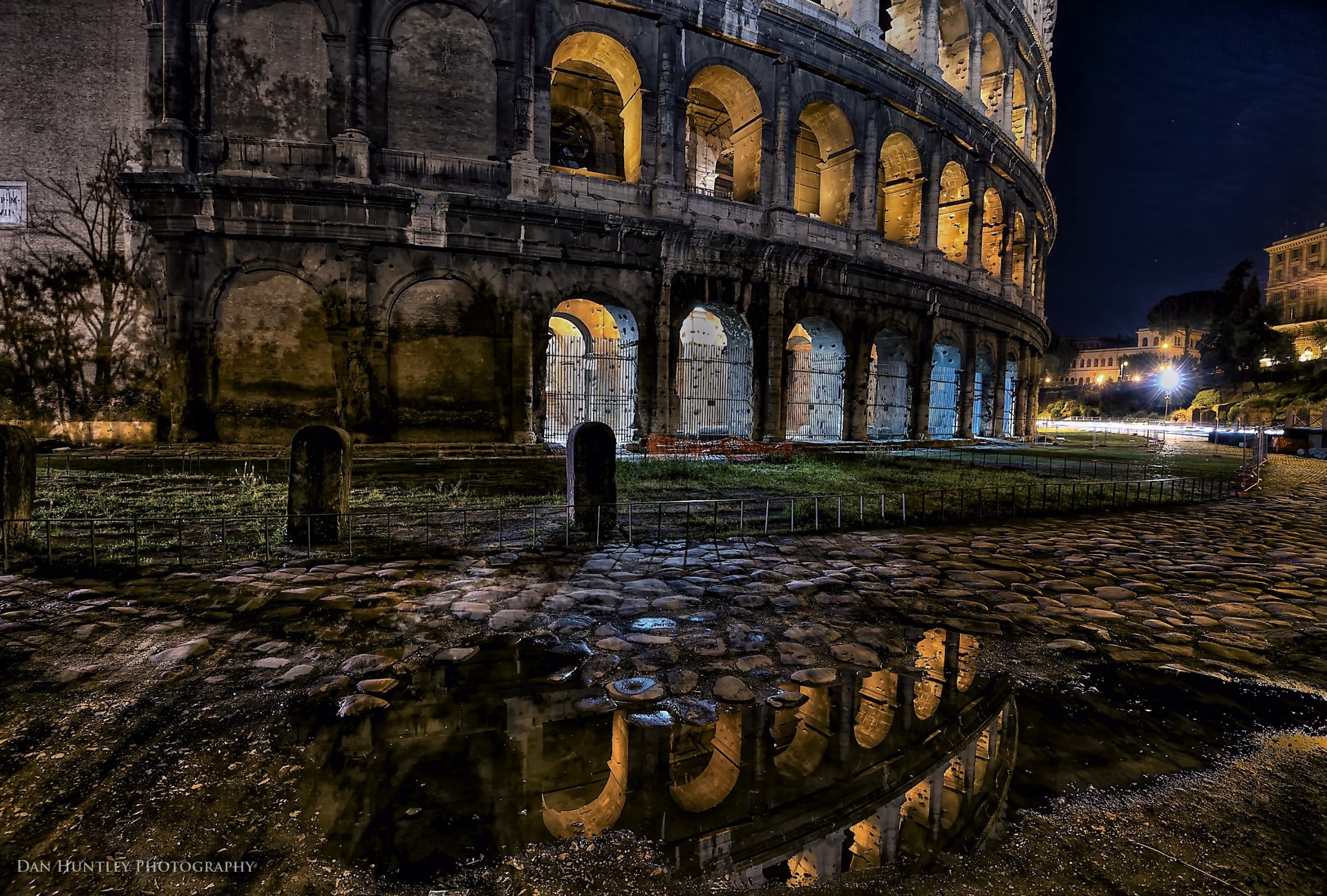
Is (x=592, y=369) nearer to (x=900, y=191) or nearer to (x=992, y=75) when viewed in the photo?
(x=900, y=191)

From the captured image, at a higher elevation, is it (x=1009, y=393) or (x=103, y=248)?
(x=103, y=248)

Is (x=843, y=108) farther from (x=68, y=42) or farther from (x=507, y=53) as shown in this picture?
(x=68, y=42)

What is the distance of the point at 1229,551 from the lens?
18.1 feet

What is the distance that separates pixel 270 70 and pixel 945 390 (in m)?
→ 20.6

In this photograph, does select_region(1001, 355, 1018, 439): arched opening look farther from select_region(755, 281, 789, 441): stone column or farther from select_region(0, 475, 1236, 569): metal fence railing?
select_region(0, 475, 1236, 569): metal fence railing

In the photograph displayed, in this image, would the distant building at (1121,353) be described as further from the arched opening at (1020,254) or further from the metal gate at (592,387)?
the metal gate at (592,387)

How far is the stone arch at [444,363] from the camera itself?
12.4 m

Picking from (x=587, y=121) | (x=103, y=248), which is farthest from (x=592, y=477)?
(x=587, y=121)

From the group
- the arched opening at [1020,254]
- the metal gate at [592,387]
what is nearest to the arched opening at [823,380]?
the metal gate at [592,387]

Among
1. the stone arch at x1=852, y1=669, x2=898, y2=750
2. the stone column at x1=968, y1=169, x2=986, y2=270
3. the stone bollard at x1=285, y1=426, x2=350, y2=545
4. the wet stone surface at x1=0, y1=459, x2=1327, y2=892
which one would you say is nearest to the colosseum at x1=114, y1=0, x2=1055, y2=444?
the stone column at x1=968, y1=169, x2=986, y2=270

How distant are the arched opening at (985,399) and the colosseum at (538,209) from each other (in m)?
3.32

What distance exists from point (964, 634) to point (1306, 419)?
3147 centimetres

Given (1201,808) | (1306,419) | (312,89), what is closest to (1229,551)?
(1201,808)

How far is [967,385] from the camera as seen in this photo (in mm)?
19562
